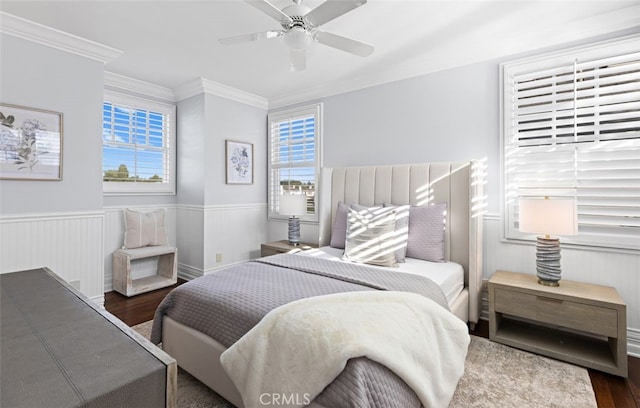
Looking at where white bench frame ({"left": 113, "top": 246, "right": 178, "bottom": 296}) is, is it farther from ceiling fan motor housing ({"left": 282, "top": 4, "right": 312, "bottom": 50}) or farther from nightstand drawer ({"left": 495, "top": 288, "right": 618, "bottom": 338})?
nightstand drawer ({"left": 495, "top": 288, "right": 618, "bottom": 338})

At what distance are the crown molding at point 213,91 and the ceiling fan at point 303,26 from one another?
1.92m

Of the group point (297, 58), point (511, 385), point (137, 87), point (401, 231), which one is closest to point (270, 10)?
point (297, 58)

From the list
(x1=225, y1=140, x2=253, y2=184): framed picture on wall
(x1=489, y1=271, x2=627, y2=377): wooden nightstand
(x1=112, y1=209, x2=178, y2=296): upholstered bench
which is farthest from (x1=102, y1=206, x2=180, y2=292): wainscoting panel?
(x1=489, y1=271, x2=627, y2=377): wooden nightstand

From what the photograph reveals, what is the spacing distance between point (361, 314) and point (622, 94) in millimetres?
2654

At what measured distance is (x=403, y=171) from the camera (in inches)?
125

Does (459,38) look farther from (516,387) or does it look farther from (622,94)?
(516,387)

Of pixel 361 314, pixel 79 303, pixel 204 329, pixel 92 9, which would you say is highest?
pixel 92 9

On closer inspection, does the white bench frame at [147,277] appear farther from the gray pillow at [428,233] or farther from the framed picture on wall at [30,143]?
the gray pillow at [428,233]

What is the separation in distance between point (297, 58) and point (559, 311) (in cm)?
258

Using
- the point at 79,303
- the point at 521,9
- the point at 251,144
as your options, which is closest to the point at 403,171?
the point at 521,9

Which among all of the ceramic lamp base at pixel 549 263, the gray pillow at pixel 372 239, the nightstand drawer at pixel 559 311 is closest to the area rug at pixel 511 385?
the nightstand drawer at pixel 559 311

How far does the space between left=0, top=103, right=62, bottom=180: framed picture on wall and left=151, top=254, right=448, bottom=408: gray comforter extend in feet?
5.97

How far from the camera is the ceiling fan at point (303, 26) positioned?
1731 millimetres

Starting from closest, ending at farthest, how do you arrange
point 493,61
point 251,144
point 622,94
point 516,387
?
point 516,387 → point 622,94 → point 493,61 → point 251,144
